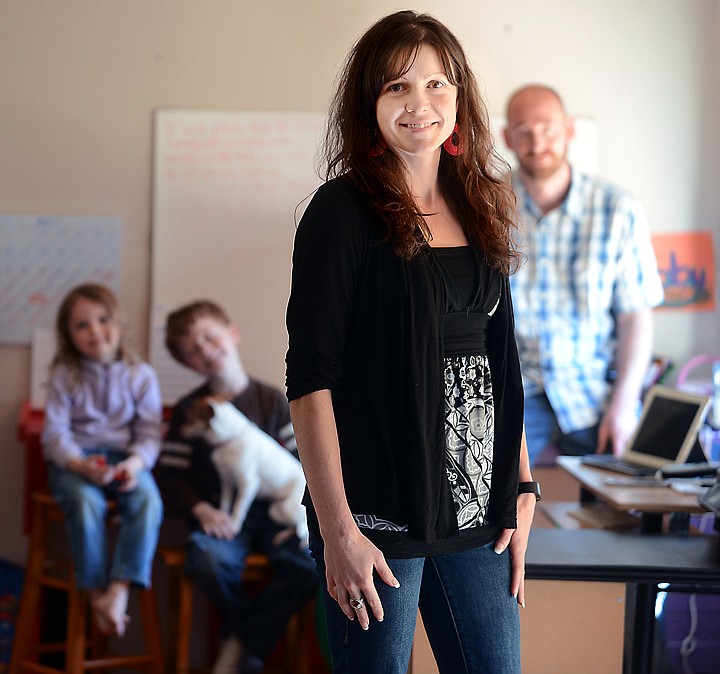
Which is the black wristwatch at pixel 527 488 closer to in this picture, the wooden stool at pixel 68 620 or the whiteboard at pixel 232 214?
the wooden stool at pixel 68 620

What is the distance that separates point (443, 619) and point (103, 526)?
1798 millimetres

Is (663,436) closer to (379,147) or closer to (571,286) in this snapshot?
(571,286)

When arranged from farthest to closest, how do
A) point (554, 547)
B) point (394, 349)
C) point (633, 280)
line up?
point (633, 280) < point (554, 547) < point (394, 349)

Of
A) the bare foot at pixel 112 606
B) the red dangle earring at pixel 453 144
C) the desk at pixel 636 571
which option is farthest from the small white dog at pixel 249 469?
the red dangle earring at pixel 453 144

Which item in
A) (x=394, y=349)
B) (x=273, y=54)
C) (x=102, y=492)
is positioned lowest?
(x=102, y=492)

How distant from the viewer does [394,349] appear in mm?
1117

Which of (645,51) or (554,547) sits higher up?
(645,51)

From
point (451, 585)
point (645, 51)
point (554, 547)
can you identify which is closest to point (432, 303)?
point (451, 585)

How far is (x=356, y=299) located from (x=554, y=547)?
3.02 ft

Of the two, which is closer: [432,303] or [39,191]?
[432,303]

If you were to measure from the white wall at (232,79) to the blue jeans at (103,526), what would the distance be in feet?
2.01

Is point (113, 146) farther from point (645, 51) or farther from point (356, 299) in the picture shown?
point (356, 299)

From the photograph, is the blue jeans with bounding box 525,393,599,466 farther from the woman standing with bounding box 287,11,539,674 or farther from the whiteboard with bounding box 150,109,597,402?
the woman standing with bounding box 287,11,539,674

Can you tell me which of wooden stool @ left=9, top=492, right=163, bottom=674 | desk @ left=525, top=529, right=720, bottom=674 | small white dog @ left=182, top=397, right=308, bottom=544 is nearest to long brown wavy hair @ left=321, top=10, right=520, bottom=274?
desk @ left=525, top=529, right=720, bottom=674
